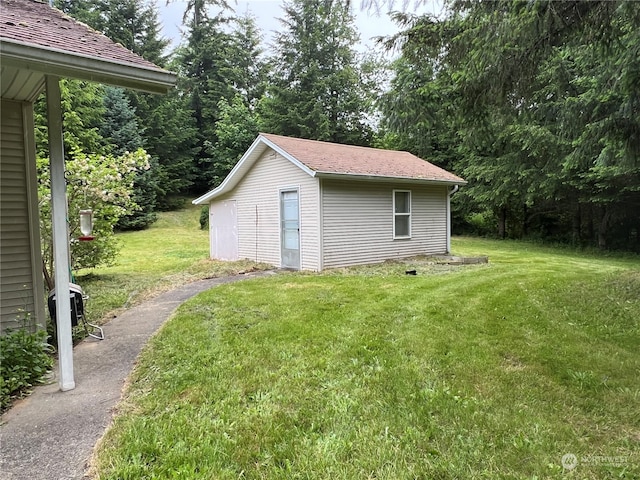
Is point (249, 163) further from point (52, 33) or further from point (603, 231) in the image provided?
point (603, 231)

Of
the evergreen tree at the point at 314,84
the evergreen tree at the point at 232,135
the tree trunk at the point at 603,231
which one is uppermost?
the evergreen tree at the point at 314,84

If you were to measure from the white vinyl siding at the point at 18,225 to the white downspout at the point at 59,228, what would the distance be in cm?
115

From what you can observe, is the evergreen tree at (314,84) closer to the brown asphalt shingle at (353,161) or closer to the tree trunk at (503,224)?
the tree trunk at (503,224)

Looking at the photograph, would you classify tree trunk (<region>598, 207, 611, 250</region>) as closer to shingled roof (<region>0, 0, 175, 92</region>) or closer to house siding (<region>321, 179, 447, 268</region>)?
house siding (<region>321, 179, 447, 268</region>)

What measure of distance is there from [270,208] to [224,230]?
8.15 feet

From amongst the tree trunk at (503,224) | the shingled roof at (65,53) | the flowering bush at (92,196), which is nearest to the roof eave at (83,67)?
the shingled roof at (65,53)

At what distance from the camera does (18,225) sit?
4.17 meters

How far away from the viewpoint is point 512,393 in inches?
121

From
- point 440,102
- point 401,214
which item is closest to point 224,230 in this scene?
point 401,214

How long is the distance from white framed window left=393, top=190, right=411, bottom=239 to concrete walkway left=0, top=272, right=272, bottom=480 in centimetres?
796

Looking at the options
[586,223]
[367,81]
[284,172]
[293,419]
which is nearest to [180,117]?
[367,81]

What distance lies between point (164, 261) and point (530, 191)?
560 inches

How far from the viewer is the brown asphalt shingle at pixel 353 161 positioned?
992 centimetres

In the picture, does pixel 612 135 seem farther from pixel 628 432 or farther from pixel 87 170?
pixel 87 170
